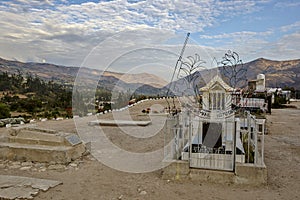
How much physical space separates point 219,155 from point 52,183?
3.17 metres

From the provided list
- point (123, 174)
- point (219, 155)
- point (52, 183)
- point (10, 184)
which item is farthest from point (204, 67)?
point (10, 184)

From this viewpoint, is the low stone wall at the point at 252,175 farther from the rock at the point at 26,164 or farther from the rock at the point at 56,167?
the rock at the point at 26,164

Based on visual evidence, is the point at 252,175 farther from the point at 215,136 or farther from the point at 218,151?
the point at 215,136

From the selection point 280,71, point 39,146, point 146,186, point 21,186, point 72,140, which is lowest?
point 146,186

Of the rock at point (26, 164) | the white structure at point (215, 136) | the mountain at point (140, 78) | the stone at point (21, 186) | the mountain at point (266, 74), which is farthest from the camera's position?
the mountain at point (140, 78)

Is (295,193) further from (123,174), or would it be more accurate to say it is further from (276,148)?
(276,148)

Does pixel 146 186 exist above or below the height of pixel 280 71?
below

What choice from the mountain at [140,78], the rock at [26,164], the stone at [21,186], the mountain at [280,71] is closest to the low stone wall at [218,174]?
the stone at [21,186]

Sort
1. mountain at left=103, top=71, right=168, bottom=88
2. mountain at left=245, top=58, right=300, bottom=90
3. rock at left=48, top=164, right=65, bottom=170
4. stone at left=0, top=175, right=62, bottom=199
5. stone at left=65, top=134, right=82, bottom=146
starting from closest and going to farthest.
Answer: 1. stone at left=0, top=175, right=62, bottom=199
2. rock at left=48, top=164, right=65, bottom=170
3. stone at left=65, top=134, right=82, bottom=146
4. mountain at left=103, top=71, right=168, bottom=88
5. mountain at left=245, top=58, right=300, bottom=90

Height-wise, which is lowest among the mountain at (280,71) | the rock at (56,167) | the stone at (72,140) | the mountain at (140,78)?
the rock at (56,167)

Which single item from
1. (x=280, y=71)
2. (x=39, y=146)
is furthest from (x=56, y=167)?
(x=280, y=71)

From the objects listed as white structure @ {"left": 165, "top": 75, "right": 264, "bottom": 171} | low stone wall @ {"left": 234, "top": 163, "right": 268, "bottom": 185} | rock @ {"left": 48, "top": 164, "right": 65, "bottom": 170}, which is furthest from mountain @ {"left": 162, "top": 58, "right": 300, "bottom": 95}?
rock @ {"left": 48, "top": 164, "right": 65, "bottom": 170}

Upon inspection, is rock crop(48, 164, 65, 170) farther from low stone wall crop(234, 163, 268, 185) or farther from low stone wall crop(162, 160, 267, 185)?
low stone wall crop(234, 163, 268, 185)

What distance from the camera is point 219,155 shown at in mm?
5309
